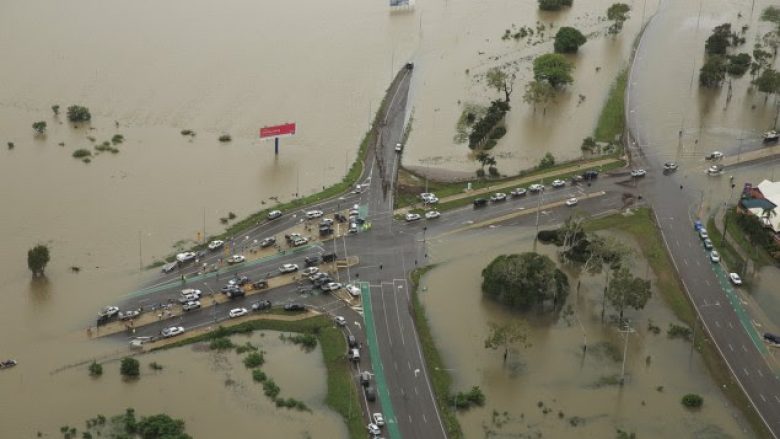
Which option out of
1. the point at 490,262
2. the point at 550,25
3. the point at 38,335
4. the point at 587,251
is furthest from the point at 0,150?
the point at 550,25

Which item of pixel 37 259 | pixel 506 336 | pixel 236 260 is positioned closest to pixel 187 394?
pixel 236 260

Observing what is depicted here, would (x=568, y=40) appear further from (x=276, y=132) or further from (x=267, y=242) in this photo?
(x=267, y=242)

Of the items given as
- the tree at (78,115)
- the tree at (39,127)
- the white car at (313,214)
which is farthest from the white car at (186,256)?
the tree at (78,115)

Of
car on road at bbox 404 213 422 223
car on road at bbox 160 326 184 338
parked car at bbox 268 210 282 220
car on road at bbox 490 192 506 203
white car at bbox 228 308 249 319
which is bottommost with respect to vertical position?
car on road at bbox 160 326 184 338

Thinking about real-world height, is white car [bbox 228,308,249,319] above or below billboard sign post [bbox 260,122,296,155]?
below

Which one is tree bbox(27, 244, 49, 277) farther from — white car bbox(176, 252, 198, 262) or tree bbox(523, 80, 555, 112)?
tree bbox(523, 80, 555, 112)

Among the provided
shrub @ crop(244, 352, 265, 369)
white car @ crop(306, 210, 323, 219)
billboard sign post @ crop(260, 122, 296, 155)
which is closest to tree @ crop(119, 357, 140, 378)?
shrub @ crop(244, 352, 265, 369)
